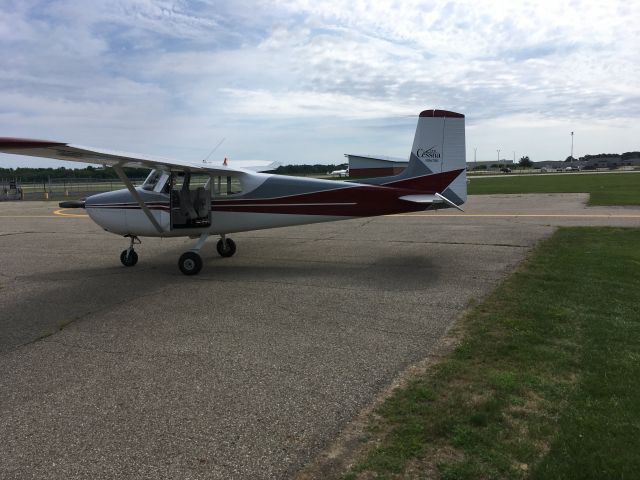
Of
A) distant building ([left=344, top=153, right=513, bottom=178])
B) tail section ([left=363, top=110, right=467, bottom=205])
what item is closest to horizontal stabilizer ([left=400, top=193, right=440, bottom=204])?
tail section ([left=363, top=110, right=467, bottom=205])

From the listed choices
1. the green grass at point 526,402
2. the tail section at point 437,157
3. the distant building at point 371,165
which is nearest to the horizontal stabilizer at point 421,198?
the tail section at point 437,157

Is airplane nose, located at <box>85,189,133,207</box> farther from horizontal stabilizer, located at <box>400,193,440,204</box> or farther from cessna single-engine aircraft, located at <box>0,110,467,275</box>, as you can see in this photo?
horizontal stabilizer, located at <box>400,193,440,204</box>

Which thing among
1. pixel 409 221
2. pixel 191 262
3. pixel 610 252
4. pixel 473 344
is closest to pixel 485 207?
pixel 409 221

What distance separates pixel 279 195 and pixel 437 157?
11.2 feet

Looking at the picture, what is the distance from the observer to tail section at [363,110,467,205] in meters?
10.1

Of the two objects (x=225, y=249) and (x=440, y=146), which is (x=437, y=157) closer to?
(x=440, y=146)

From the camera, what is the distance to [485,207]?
2239 centimetres

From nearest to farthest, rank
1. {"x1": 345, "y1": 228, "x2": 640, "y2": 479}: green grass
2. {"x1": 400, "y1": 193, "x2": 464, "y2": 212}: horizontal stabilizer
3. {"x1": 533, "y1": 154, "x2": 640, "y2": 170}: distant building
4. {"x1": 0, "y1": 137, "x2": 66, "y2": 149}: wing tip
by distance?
{"x1": 345, "y1": 228, "x2": 640, "y2": 479}: green grass
{"x1": 0, "y1": 137, "x2": 66, "y2": 149}: wing tip
{"x1": 400, "y1": 193, "x2": 464, "y2": 212}: horizontal stabilizer
{"x1": 533, "y1": 154, "x2": 640, "y2": 170}: distant building

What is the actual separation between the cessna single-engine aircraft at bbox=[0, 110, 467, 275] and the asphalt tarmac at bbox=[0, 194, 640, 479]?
3.22 feet

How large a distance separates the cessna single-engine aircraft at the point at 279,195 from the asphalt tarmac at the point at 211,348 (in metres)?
0.98

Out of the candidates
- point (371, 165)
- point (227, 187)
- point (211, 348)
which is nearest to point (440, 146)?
point (227, 187)

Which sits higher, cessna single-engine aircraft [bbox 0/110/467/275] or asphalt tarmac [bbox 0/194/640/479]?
cessna single-engine aircraft [bbox 0/110/467/275]

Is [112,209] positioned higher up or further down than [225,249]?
higher up

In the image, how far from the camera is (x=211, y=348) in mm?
5332
